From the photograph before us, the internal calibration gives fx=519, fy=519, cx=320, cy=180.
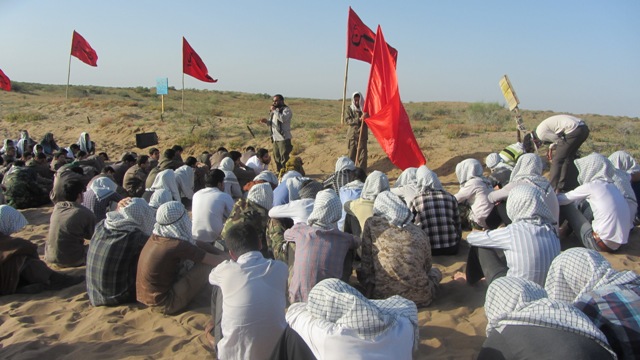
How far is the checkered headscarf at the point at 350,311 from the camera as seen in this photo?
7.02ft

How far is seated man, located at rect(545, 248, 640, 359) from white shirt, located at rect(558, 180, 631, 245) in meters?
2.57

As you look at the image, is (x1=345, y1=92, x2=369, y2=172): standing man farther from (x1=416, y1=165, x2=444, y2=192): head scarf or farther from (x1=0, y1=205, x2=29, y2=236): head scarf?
(x1=0, y1=205, x2=29, y2=236): head scarf

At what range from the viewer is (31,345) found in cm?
394

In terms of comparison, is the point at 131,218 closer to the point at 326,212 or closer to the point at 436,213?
the point at 326,212

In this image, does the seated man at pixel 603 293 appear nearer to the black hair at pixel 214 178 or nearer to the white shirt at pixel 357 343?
the white shirt at pixel 357 343

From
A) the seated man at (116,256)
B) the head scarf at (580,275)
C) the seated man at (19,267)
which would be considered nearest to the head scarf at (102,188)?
the seated man at (19,267)

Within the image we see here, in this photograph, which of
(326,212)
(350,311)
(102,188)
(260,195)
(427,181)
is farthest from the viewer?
(102,188)

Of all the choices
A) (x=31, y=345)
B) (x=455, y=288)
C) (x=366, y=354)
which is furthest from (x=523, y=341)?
(x=31, y=345)

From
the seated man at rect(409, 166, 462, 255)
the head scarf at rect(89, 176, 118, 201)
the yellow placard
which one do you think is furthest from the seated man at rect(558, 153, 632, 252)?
the head scarf at rect(89, 176, 118, 201)

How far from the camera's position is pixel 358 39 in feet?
38.3

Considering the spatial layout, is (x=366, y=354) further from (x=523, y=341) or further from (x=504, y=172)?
(x=504, y=172)

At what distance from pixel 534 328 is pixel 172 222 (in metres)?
2.85

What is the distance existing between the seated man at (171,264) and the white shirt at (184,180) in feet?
11.4

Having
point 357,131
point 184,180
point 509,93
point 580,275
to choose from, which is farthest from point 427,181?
point 357,131
